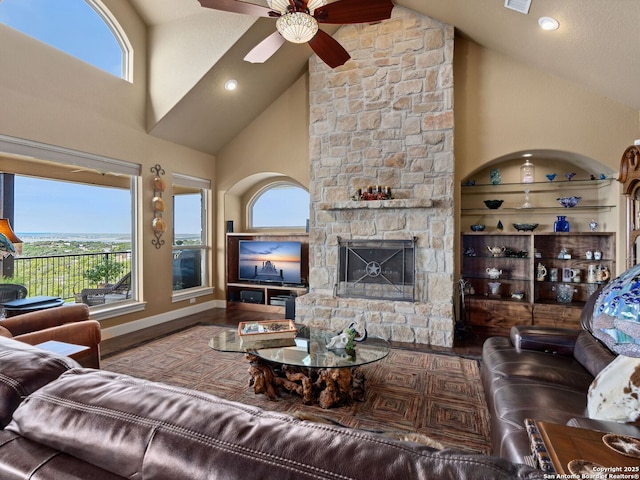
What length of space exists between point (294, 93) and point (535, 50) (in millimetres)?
3164

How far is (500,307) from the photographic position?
4.12m

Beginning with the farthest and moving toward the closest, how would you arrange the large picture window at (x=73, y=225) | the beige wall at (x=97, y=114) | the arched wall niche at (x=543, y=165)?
1. the arched wall niche at (x=543, y=165)
2. the large picture window at (x=73, y=225)
3. the beige wall at (x=97, y=114)

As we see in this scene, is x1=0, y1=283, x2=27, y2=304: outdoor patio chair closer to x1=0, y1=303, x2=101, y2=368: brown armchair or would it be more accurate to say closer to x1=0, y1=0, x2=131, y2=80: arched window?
x1=0, y1=303, x2=101, y2=368: brown armchair

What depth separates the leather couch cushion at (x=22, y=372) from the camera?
796 mm

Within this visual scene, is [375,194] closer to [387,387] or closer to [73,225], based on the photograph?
[387,387]

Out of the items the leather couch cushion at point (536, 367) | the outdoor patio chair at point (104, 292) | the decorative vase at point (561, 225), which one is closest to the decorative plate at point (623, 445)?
the leather couch cushion at point (536, 367)

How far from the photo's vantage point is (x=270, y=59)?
4.50 meters

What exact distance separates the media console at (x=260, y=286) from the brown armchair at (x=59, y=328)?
283 centimetres

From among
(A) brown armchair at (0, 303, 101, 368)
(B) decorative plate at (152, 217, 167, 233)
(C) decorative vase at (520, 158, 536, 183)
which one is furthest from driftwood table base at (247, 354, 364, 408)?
(C) decorative vase at (520, 158, 536, 183)

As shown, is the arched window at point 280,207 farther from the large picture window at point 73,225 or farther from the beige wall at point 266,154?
the large picture window at point 73,225

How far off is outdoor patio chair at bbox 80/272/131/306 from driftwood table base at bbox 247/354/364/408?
2.67 metres

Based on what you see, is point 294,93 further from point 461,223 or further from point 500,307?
point 500,307

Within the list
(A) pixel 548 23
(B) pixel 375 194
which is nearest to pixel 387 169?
(B) pixel 375 194

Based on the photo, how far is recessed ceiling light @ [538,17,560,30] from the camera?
9.70 ft
